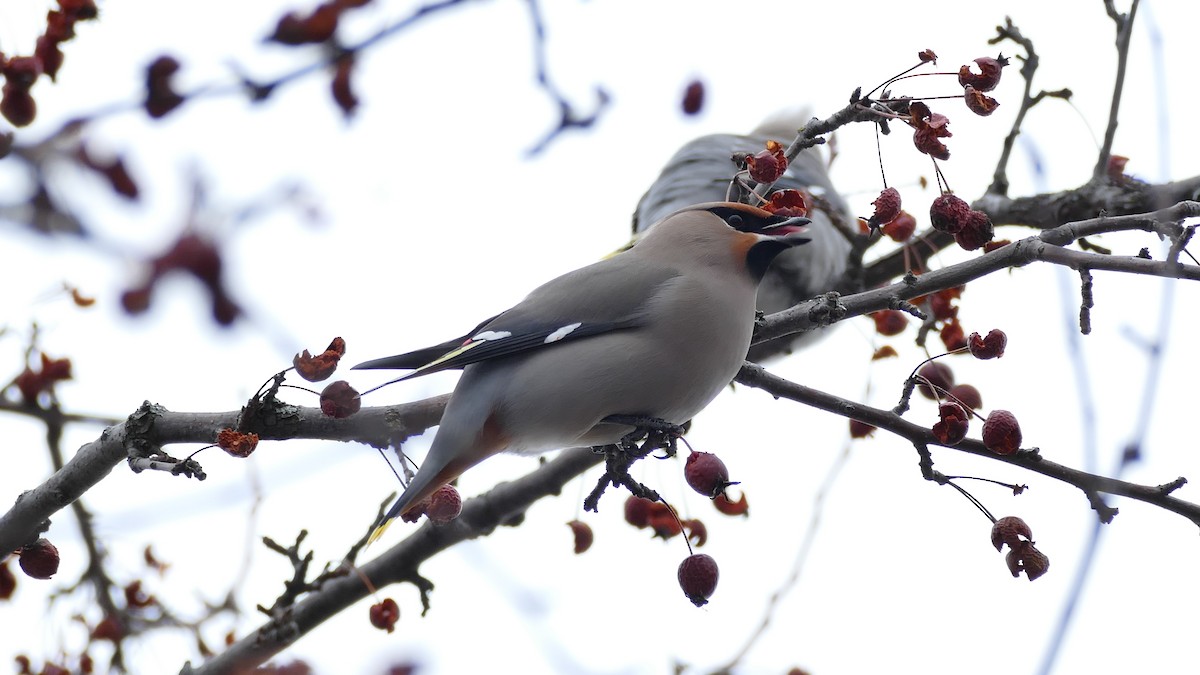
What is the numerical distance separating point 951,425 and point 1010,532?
9.5 inches

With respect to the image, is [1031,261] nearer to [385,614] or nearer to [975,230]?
[975,230]

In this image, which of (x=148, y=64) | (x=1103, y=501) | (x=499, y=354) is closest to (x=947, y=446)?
Answer: (x=1103, y=501)

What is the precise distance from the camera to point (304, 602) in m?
3.37

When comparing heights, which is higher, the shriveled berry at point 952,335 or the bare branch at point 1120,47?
the bare branch at point 1120,47

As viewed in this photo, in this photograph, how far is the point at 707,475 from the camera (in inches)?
97.7

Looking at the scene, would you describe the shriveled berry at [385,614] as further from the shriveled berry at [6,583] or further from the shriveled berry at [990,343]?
the shriveled berry at [990,343]

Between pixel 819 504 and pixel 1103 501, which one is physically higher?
pixel 819 504

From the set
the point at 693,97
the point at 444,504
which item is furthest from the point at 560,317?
the point at 693,97

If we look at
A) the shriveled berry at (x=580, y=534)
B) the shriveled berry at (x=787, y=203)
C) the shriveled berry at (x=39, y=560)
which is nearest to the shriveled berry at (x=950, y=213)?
the shriveled berry at (x=787, y=203)

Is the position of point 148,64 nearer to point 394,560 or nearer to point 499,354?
point 499,354

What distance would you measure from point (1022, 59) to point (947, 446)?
127 cm

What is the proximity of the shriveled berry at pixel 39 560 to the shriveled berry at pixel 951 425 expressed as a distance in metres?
1.79

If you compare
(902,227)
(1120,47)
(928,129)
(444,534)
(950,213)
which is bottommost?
(444,534)

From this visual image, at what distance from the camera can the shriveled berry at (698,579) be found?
2549 mm
